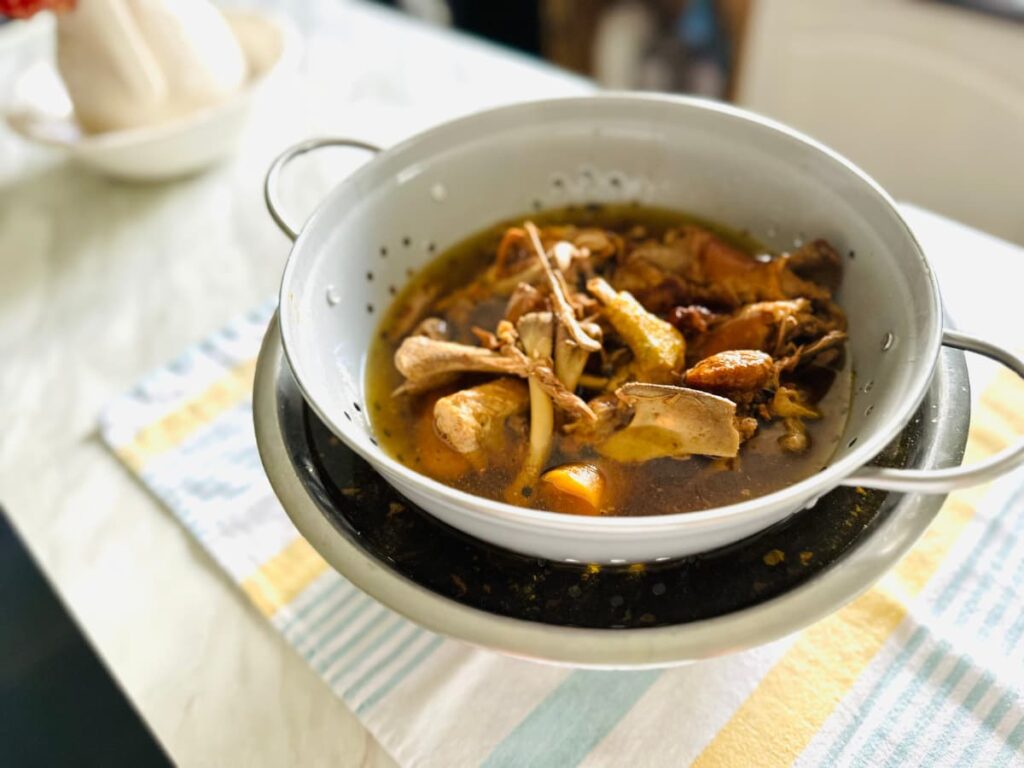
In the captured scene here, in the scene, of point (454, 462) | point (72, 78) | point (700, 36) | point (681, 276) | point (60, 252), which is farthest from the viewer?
point (700, 36)

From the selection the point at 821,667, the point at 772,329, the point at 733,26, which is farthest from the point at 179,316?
the point at 733,26

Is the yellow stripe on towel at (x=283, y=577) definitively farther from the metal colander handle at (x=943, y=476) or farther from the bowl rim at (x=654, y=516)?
the metal colander handle at (x=943, y=476)

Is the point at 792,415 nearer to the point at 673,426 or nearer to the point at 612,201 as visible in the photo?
the point at 673,426

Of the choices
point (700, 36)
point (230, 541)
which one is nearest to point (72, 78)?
point (230, 541)

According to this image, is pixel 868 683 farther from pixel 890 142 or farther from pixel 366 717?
pixel 890 142

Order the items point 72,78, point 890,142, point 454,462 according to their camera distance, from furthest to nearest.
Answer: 1. point 890,142
2. point 72,78
3. point 454,462

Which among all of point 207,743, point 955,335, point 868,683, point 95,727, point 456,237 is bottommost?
point 95,727

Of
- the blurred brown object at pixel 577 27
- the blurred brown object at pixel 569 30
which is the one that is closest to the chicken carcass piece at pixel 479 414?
the blurred brown object at pixel 577 27

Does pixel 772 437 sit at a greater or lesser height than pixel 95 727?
greater
